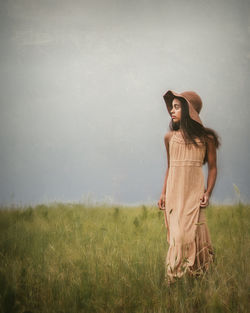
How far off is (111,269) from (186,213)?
64 cm

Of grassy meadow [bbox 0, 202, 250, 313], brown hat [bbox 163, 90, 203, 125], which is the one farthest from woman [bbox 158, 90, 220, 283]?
grassy meadow [bbox 0, 202, 250, 313]

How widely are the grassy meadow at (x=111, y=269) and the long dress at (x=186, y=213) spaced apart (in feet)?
0.30

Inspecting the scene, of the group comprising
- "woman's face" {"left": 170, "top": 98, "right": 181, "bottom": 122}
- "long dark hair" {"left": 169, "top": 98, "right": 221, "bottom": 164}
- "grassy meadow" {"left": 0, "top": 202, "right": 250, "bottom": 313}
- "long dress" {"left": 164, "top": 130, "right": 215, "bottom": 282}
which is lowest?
"grassy meadow" {"left": 0, "top": 202, "right": 250, "bottom": 313}

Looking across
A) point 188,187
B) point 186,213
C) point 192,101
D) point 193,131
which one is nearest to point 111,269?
point 186,213

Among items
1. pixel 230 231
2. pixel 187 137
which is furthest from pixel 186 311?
pixel 230 231

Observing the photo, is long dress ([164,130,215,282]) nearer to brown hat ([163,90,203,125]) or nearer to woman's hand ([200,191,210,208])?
woman's hand ([200,191,210,208])

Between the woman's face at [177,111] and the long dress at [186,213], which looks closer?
the long dress at [186,213]

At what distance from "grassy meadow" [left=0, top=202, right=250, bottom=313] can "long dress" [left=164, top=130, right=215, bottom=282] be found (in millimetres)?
92

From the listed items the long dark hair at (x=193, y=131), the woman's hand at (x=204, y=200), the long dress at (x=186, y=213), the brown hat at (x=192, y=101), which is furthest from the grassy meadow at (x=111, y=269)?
the brown hat at (x=192, y=101)

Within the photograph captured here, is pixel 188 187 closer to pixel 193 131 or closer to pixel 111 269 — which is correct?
pixel 193 131

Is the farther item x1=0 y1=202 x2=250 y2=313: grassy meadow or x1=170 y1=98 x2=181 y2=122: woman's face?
x1=170 y1=98 x2=181 y2=122: woman's face

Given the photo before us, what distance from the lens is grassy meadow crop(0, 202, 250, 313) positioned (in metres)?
1.57

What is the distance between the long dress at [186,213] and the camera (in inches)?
68.2

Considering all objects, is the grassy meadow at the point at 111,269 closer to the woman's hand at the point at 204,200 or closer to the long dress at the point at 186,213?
the long dress at the point at 186,213
